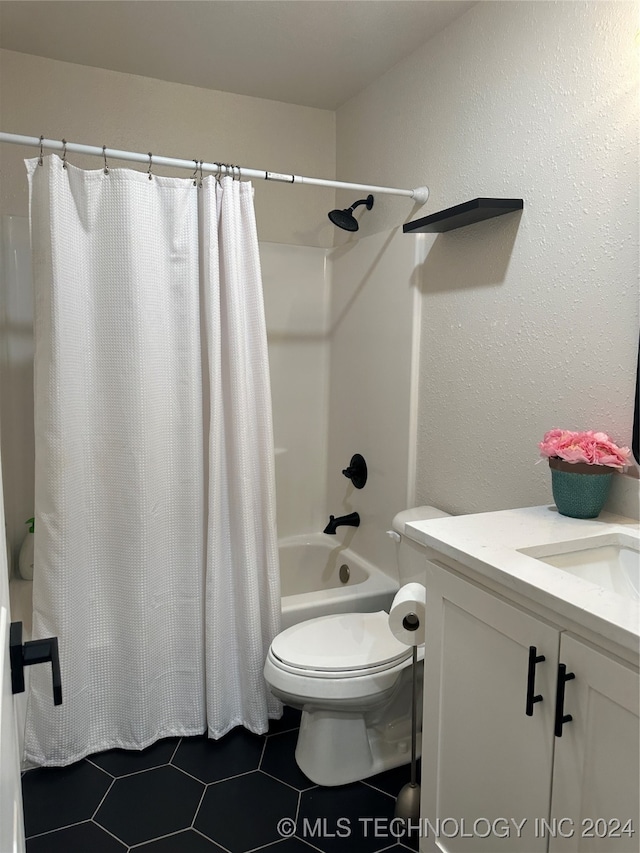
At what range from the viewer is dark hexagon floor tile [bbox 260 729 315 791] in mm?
1842

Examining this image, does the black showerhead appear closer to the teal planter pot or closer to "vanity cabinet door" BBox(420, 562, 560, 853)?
the teal planter pot

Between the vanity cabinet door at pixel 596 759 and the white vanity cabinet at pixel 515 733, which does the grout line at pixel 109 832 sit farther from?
the vanity cabinet door at pixel 596 759

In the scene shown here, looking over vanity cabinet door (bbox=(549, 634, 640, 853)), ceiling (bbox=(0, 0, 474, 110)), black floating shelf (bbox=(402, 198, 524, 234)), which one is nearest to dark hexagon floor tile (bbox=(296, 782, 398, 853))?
vanity cabinet door (bbox=(549, 634, 640, 853))

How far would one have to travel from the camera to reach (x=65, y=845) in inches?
62.8

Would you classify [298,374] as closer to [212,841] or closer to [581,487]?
[581,487]

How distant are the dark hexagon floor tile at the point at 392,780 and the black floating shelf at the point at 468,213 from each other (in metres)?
1.71

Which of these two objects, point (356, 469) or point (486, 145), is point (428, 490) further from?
point (486, 145)

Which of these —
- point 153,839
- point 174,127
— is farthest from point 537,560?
point 174,127

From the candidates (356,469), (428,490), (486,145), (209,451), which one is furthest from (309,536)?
(486,145)

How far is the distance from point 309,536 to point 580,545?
5.78ft

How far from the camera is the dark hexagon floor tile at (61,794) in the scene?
168 centimetres

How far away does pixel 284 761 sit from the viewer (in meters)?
1.93

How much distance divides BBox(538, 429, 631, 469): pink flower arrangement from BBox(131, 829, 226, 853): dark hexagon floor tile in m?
1.35

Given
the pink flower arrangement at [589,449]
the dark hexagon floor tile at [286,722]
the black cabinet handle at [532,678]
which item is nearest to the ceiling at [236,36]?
the pink flower arrangement at [589,449]
